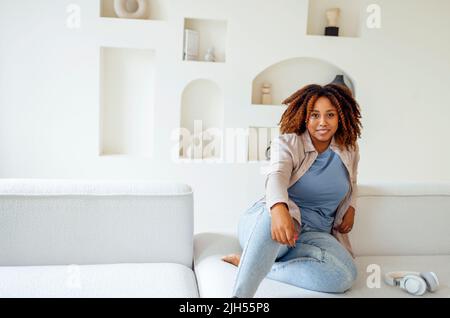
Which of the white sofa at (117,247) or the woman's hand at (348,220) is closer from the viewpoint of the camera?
the white sofa at (117,247)

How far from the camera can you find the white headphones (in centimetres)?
142

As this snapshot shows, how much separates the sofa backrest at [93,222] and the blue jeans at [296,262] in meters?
0.26

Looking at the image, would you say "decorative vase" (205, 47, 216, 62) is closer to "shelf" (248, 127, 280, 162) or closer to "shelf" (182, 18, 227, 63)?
"shelf" (182, 18, 227, 63)

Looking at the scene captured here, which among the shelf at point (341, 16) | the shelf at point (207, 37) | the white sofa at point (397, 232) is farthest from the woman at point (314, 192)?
the shelf at point (341, 16)

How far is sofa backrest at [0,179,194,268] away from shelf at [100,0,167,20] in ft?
5.77

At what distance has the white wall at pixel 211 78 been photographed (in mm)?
2955

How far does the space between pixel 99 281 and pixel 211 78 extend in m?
1.89

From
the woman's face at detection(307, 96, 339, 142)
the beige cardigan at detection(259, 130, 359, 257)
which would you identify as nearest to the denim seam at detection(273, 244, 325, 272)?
the beige cardigan at detection(259, 130, 359, 257)

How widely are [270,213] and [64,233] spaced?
64 cm

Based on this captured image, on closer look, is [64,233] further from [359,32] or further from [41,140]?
[359,32]

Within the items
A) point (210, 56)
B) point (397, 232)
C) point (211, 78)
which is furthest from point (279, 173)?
point (210, 56)

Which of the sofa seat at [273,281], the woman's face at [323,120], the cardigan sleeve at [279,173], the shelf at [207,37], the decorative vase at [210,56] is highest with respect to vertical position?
the shelf at [207,37]

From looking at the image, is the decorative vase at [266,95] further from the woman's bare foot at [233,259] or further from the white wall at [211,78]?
the woman's bare foot at [233,259]
